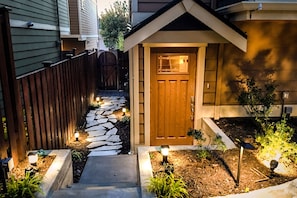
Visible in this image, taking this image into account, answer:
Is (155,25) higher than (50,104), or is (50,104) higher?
(155,25)

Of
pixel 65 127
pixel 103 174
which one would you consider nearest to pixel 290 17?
pixel 103 174

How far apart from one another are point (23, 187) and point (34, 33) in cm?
625

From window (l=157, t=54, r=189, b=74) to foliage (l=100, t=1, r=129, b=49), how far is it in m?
15.7

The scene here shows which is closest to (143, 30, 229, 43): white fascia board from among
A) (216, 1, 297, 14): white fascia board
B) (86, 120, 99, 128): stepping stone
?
(216, 1, 297, 14): white fascia board

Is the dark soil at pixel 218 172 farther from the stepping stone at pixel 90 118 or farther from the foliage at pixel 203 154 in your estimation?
the stepping stone at pixel 90 118

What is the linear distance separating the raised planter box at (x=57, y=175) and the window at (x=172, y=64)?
8.39ft

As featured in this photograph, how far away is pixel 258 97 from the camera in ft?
17.7

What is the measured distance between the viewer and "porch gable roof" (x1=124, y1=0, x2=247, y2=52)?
4.38 m

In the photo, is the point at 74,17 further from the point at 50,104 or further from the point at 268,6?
the point at 268,6

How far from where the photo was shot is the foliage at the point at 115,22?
20.8 meters

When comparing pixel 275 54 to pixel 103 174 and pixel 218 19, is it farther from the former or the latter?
pixel 103 174

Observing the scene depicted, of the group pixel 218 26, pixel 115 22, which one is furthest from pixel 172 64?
pixel 115 22

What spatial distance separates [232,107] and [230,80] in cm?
65

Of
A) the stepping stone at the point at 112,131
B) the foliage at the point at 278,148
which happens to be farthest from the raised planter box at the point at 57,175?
the foliage at the point at 278,148
